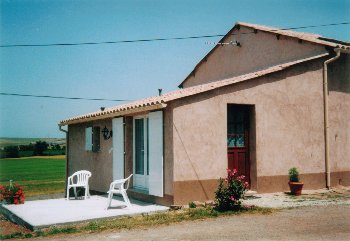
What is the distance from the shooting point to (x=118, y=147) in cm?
1188

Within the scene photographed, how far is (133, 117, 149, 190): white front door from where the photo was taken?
10.9 m

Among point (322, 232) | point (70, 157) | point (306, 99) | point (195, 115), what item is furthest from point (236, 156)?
point (70, 157)

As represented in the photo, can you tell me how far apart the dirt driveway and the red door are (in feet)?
9.27

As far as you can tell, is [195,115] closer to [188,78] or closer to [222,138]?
[222,138]

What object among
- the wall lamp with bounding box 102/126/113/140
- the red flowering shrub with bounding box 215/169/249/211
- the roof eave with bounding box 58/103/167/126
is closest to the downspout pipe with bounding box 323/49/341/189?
the red flowering shrub with bounding box 215/169/249/211

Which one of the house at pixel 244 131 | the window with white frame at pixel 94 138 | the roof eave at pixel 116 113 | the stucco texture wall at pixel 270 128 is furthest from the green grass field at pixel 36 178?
the stucco texture wall at pixel 270 128

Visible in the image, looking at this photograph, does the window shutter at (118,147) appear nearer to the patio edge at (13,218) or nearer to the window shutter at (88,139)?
the window shutter at (88,139)

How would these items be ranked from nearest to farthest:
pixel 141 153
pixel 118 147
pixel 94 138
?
pixel 141 153 < pixel 118 147 < pixel 94 138

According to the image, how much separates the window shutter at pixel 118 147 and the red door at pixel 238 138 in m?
3.19

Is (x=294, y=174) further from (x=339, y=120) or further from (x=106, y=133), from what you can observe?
(x=106, y=133)

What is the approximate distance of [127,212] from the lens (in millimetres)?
8859

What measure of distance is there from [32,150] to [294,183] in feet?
171

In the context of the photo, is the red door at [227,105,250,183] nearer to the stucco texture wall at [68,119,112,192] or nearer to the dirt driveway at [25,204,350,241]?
Answer: the dirt driveway at [25,204,350,241]

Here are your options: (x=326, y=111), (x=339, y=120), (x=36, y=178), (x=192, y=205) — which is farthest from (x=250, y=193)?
(x=36, y=178)
